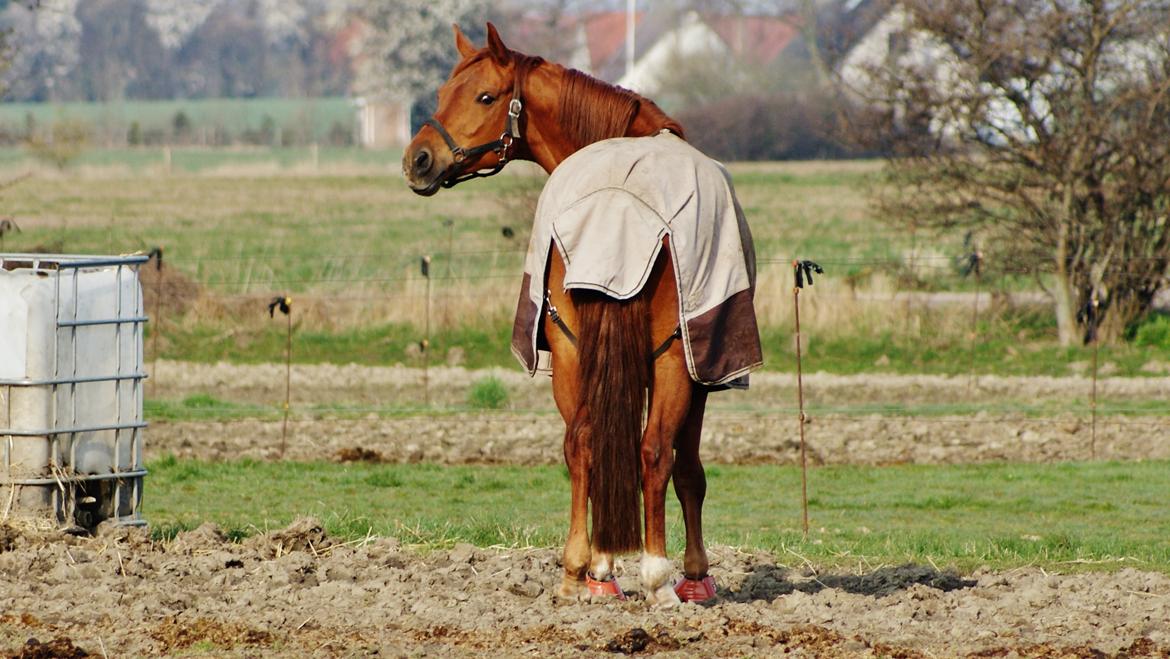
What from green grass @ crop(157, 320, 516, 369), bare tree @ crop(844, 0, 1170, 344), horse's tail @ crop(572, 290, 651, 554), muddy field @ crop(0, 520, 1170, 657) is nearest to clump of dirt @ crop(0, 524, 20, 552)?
muddy field @ crop(0, 520, 1170, 657)

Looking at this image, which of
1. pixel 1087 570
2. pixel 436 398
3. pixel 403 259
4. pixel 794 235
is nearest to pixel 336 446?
pixel 436 398

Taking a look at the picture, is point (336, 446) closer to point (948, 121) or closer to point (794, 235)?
point (948, 121)

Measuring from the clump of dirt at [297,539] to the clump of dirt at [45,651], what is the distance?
2.20m

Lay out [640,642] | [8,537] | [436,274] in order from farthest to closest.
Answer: [436,274]
[8,537]
[640,642]

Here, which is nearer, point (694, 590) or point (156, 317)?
point (694, 590)

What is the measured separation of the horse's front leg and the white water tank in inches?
124

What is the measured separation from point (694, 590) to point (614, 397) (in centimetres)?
110

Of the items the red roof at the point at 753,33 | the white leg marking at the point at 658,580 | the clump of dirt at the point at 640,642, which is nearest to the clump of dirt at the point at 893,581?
the white leg marking at the point at 658,580

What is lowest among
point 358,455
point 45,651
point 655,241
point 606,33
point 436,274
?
point 45,651

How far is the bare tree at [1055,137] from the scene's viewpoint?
65.1ft

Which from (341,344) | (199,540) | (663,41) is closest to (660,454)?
(199,540)

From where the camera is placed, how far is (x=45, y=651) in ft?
18.1

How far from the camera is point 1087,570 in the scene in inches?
320

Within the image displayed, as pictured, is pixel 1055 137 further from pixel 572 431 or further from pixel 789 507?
pixel 572 431
